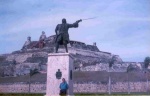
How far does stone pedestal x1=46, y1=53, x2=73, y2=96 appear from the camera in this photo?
11.6 meters

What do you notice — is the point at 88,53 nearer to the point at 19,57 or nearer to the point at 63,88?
the point at 19,57

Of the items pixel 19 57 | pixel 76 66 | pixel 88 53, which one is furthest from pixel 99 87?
pixel 19 57

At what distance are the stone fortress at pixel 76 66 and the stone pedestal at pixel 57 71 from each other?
28330 millimetres

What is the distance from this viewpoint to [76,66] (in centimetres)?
5388

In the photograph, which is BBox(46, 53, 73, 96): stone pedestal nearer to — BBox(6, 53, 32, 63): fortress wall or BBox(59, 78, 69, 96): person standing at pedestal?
BBox(59, 78, 69, 96): person standing at pedestal

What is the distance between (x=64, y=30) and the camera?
12.4 metres

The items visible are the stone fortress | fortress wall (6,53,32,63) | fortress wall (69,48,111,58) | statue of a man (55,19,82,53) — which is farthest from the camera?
fortress wall (6,53,32,63)

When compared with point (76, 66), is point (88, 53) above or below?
above

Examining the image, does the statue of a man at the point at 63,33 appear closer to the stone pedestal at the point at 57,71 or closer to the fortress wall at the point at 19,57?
the stone pedestal at the point at 57,71

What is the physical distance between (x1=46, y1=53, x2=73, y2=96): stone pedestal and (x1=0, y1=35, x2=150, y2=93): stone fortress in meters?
28.3

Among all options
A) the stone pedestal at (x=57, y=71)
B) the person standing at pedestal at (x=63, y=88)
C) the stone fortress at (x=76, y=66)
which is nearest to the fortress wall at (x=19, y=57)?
the stone fortress at (x=76, y=66)

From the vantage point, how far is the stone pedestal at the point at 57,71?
11.6 meters

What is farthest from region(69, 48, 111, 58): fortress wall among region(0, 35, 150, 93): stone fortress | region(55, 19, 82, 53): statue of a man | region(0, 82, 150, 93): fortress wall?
region(55, 19, 82, 53): statue of a man

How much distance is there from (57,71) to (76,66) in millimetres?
42267
